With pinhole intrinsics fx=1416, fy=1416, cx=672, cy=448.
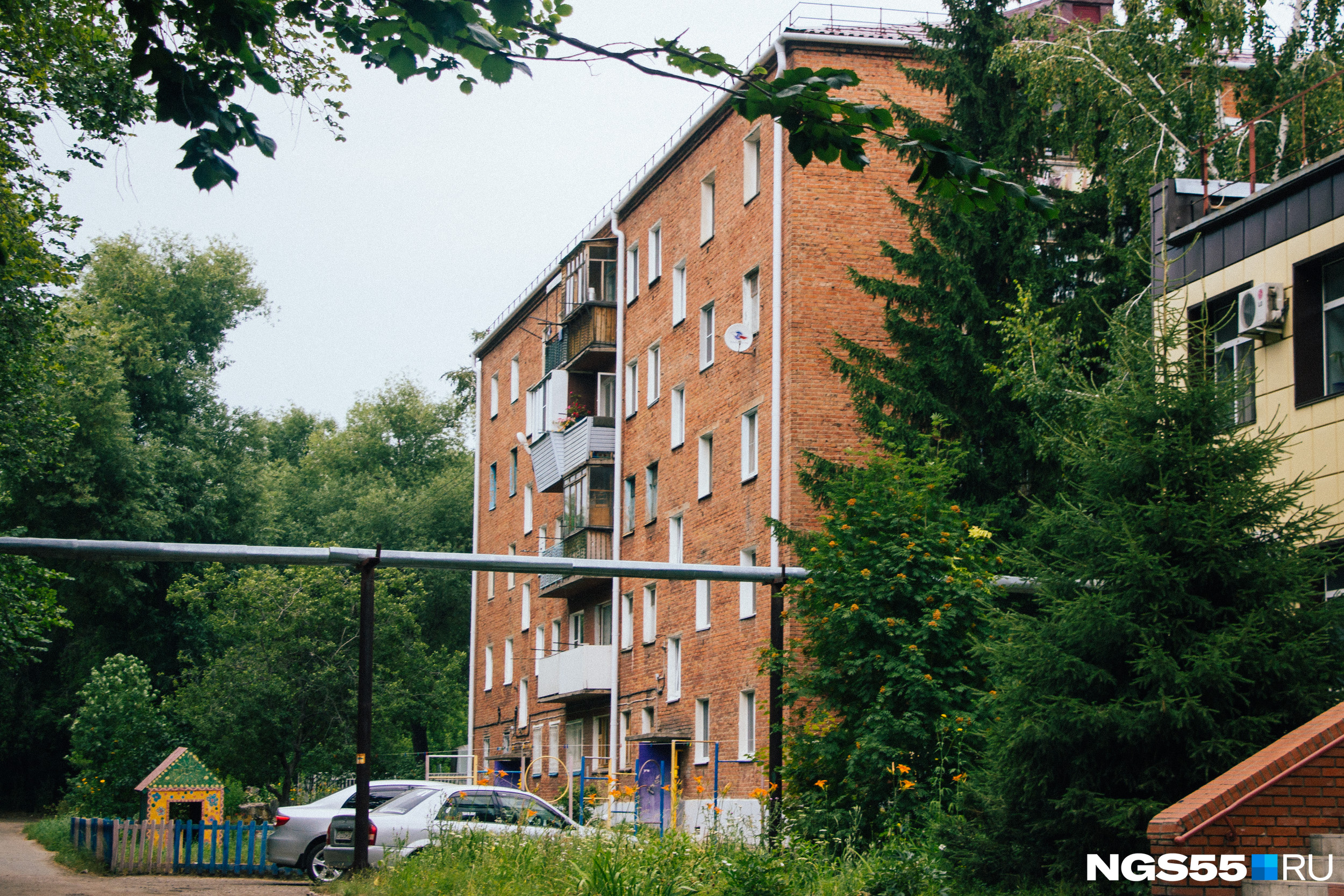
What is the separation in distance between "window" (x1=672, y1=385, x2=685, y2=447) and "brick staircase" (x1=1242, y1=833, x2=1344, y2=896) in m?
24.8

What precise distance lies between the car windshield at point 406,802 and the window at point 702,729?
11833 millimetres

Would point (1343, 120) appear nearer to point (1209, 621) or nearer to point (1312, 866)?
point (1209, 621)

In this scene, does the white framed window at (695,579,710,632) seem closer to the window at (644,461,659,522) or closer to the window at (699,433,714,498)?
the window at (699,433,714,498)

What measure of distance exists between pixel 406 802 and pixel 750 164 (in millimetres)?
16746

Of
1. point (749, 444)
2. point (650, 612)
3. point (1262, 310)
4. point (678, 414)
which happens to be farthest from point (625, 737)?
point (1262, 310)

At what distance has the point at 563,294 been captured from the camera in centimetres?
4075

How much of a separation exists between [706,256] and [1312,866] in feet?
80.9

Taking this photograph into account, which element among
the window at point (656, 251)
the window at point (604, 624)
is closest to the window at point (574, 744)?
the window at point (604, 624)

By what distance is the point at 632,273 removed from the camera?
37375 millimetres

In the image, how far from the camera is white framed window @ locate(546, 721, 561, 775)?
40.7m

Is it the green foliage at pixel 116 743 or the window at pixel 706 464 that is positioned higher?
the window at pixel 706 464

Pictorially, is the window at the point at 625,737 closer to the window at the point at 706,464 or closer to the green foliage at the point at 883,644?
the window at the point at 706,464

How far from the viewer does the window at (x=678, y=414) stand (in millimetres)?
33688

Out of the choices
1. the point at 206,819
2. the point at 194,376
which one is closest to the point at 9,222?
the point at 206,819
